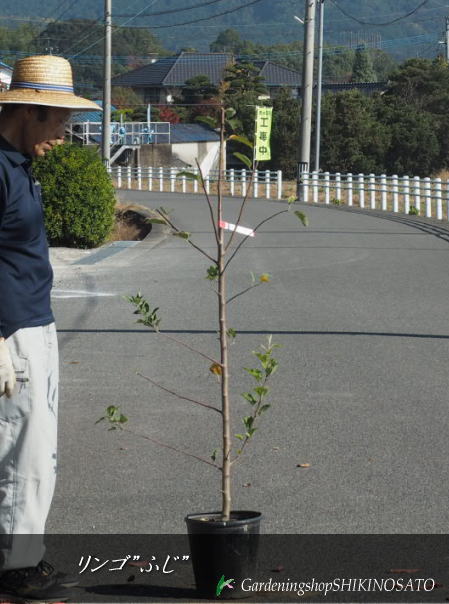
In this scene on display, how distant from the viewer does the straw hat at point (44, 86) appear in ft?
13.6

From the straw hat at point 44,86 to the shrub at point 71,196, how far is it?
1385 centimetres

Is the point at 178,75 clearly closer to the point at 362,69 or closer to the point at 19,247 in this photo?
the point at 362,69

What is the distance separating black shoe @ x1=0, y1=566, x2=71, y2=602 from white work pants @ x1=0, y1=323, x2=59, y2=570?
0.10ft

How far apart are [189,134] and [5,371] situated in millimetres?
82835

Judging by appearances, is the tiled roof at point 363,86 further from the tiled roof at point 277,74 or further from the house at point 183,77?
the tiled roof at point 277,74

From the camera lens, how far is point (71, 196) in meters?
18.3

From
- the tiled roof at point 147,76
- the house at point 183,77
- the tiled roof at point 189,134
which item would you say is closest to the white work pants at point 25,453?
the tiled roof at point 189,134

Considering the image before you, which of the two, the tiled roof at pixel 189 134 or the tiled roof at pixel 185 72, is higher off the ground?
the tiled roof at pixel 185 72

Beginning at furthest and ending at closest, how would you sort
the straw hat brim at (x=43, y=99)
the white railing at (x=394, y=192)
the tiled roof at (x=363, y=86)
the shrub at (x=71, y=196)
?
the tiled roof at (x=363, y=86)
the white railing at (x=394, y=192)
the shrub at (x=71, y=196)
the straw hat brim at (x=43, y=99)

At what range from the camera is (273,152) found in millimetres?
70312

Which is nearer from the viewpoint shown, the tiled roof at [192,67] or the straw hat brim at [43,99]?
the straw hat brim at [43,99]

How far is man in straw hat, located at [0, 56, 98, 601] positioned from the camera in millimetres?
4125

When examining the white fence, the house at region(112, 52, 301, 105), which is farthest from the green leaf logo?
the house at region(112, 52, 301, 105)

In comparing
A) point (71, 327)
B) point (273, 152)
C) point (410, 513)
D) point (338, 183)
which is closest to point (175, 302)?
point (71, 327)
